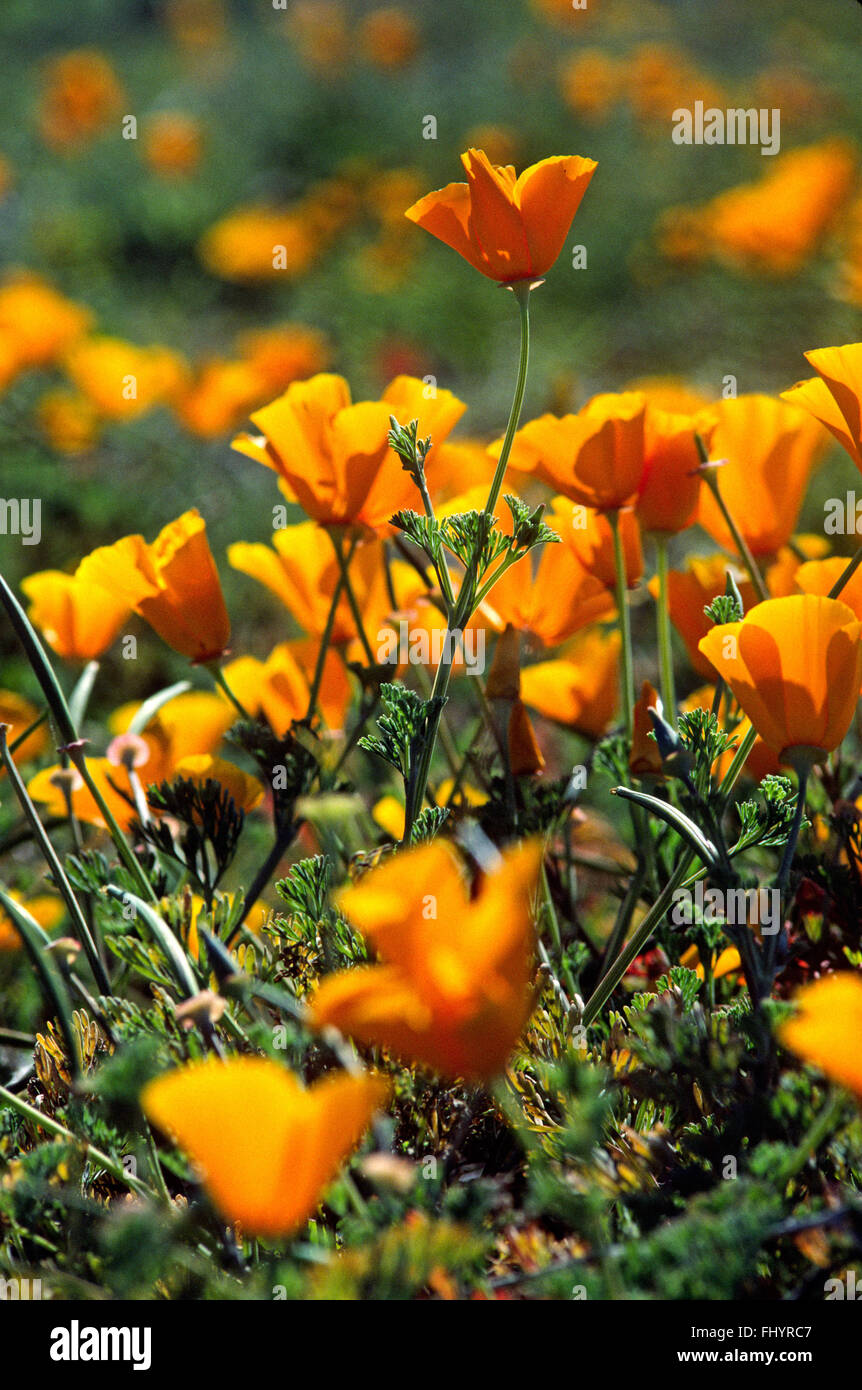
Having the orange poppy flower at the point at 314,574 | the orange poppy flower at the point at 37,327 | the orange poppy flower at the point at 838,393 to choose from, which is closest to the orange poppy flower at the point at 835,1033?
the orange poppy flower at the point at 838,393

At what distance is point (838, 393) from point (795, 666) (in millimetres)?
157

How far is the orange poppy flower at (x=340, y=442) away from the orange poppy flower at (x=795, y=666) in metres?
0.25

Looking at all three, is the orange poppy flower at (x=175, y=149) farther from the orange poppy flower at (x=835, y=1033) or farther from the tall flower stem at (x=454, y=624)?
the orange poppy flower at (x=835, y=1033)

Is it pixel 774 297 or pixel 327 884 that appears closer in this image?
pixel 327 884

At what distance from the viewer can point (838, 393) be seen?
2.10 ft

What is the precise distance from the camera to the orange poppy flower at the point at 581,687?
94 centimetres

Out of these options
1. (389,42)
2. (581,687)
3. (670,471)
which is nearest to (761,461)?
(670,471)

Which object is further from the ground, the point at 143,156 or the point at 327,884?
the point at 143,156

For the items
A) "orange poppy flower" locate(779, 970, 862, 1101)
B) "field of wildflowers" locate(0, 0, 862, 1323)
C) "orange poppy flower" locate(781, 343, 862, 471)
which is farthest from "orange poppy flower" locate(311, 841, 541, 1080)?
"orange poppy flower" locate(781, 343, 862, 471)

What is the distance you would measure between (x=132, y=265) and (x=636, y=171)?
195cm

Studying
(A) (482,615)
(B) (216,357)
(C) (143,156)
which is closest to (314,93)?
(C) (143,156)
